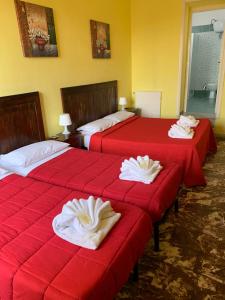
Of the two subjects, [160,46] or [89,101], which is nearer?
[89,101]

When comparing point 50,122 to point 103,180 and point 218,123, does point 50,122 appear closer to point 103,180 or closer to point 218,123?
point 103,180

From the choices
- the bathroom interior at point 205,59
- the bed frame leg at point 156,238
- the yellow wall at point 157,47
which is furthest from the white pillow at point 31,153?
the bathroom interior at point 205,59

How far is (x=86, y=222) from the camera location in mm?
1335

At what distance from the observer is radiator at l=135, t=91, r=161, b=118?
4738mm

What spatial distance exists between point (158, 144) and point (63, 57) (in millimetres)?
1692

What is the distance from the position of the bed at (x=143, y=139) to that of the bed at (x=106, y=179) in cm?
48

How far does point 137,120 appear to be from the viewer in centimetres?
390

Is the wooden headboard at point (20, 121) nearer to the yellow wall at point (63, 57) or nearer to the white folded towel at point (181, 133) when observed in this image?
the yellow wall at point (63, 57)

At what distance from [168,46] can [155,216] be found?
367cm

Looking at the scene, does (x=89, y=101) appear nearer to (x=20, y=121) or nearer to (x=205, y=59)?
(x=20, y=121)

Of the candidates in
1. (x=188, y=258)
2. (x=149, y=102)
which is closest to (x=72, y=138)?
(x=188, y=258)

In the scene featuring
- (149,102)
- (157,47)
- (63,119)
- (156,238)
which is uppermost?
(157,47)

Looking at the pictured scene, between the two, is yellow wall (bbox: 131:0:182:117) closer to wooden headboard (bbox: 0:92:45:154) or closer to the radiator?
the radiator

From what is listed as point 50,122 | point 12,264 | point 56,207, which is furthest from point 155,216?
point 50,122
